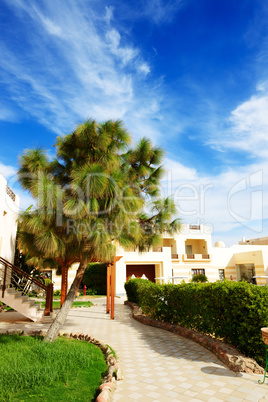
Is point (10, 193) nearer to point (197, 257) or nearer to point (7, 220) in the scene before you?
point (7, 220)

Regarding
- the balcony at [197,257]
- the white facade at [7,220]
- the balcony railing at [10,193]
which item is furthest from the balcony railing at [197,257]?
the balcony railing at [10,193]

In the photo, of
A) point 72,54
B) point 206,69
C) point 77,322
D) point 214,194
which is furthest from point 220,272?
point 72,54

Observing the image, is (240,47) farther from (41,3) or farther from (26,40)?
(26,40)

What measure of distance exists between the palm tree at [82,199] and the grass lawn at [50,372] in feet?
3.21

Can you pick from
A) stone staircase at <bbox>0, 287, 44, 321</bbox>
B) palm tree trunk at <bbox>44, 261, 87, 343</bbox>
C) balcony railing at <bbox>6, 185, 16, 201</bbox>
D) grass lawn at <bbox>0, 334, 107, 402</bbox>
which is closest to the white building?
balcony railing at <bbox>6, 185, 16, 201</bbox>

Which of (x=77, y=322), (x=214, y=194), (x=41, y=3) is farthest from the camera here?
(x=214, y=194)

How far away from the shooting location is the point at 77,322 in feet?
33.0

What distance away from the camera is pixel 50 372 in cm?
408

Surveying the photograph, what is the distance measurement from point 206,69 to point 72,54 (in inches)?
168

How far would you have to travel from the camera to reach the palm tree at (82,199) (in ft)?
18.7

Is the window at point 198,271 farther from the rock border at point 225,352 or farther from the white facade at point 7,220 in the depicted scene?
the rock border at point 225,352

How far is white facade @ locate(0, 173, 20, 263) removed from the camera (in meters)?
12.0

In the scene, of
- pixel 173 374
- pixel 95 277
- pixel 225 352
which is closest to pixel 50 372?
pixel 173 374

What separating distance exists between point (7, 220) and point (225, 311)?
453 inches
